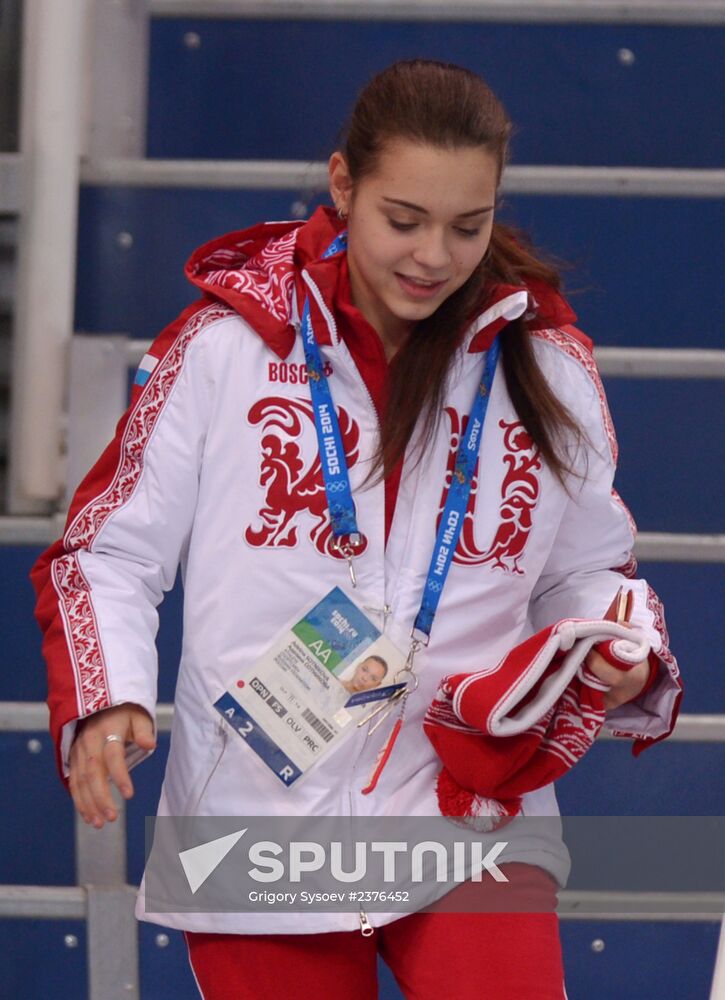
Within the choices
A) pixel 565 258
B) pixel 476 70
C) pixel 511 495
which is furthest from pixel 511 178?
pixel 511 495

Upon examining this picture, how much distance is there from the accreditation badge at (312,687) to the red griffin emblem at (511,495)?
0.16m

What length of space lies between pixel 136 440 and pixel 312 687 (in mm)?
336

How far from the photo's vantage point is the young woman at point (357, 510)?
1.73 m

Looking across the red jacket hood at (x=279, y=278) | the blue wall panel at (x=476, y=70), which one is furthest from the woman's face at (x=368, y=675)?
the blue wall panel at (x=476, y=70)

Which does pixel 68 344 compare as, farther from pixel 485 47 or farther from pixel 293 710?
pixel 293 710

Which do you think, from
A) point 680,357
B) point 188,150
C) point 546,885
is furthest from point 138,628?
point 188,150

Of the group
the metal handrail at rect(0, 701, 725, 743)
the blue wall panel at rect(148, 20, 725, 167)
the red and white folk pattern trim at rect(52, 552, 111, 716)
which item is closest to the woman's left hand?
the red and white folk pattern trim at rect(52, 552, 111, 716)

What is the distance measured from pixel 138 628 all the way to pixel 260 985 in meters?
0.41

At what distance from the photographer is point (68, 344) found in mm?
2742

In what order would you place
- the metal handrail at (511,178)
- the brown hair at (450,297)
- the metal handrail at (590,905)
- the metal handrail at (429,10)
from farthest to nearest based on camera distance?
the metal handrail at (429,10)
the metal handrail at (511,178)
the metal handrail at (590,905)
the brown hair at (450,297)

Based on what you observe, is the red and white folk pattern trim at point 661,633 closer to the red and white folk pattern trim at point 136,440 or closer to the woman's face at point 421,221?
the woman's face at point 421,221

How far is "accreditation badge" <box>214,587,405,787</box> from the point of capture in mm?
1754

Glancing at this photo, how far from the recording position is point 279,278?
6.09ft

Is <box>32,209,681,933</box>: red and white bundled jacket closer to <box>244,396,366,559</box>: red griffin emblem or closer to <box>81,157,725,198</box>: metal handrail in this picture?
<box>244,396,366,559</box>: red griffin emblem
